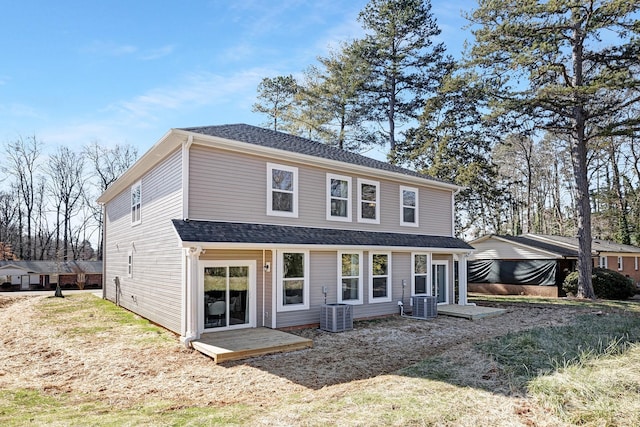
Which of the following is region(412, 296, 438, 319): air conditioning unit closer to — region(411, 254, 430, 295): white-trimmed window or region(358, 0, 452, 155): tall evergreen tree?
region(411, 254, 430, 295): white-trimmed window

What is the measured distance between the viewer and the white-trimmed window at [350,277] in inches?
479

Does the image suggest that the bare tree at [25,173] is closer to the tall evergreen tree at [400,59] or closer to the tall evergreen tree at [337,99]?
the tall evergreen tree at [337,99]

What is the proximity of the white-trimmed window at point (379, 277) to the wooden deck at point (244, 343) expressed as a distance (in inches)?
160

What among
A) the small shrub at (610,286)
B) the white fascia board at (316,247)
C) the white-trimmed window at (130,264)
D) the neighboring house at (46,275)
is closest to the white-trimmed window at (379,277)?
the white fascia board at (316,247)

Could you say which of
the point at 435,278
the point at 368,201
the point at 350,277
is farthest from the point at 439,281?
the point at 350,277

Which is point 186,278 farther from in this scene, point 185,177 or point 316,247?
point 316,247

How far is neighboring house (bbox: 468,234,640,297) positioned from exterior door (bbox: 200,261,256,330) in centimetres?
1662

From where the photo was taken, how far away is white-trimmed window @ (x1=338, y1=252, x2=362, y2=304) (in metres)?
12.2

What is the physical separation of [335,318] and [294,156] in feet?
14.9

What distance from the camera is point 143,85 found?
15.5m

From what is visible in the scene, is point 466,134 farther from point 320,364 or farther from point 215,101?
point 320,364

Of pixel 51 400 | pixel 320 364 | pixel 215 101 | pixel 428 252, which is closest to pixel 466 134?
pixel 428 252

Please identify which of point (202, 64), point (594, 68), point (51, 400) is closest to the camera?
point (51, 400)

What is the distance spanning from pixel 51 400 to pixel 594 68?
22.4m
